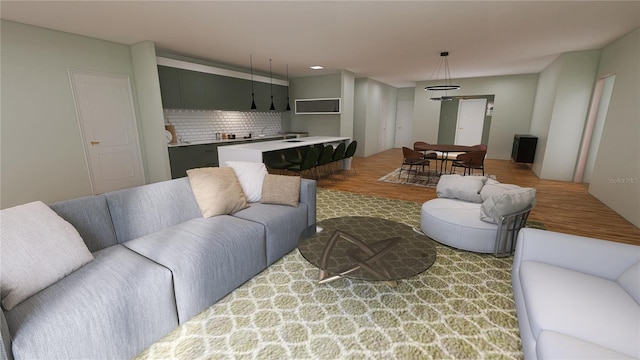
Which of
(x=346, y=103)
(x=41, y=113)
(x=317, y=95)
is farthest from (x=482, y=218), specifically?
(x=317, y=95)

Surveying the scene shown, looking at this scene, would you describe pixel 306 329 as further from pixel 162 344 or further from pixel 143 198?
pixel 143 198

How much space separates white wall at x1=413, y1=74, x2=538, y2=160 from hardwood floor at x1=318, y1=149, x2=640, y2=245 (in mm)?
1256

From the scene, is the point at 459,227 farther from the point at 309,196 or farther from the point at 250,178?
the point at 250,178

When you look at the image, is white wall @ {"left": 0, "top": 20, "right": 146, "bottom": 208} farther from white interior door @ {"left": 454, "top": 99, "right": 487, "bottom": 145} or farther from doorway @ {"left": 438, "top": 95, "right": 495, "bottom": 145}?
white interior door @ {"left": 454, "top": 99, "right": 487, "bottom": 145}

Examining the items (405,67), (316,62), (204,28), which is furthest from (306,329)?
(405,67)

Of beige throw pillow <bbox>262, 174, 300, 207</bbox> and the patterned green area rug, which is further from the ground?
beige throw pillow <bbox>262, 174, 300, 207</bbox>

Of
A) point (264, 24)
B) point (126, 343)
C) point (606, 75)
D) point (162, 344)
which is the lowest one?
point (162, 344)

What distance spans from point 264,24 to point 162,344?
3618mm

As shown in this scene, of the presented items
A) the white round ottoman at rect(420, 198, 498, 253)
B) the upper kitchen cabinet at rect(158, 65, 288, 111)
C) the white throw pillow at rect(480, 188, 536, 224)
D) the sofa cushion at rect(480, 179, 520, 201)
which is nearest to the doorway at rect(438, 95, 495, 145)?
the upper kitchen cabinet at rect(158, 65, 288, 111)

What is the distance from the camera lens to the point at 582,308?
4.25 feet

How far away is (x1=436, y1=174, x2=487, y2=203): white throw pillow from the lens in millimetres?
3156

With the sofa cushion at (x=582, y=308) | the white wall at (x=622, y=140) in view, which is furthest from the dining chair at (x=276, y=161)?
the white wall at (x=622, y=140)

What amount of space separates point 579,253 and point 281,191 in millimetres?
2291

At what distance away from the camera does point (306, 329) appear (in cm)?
174
